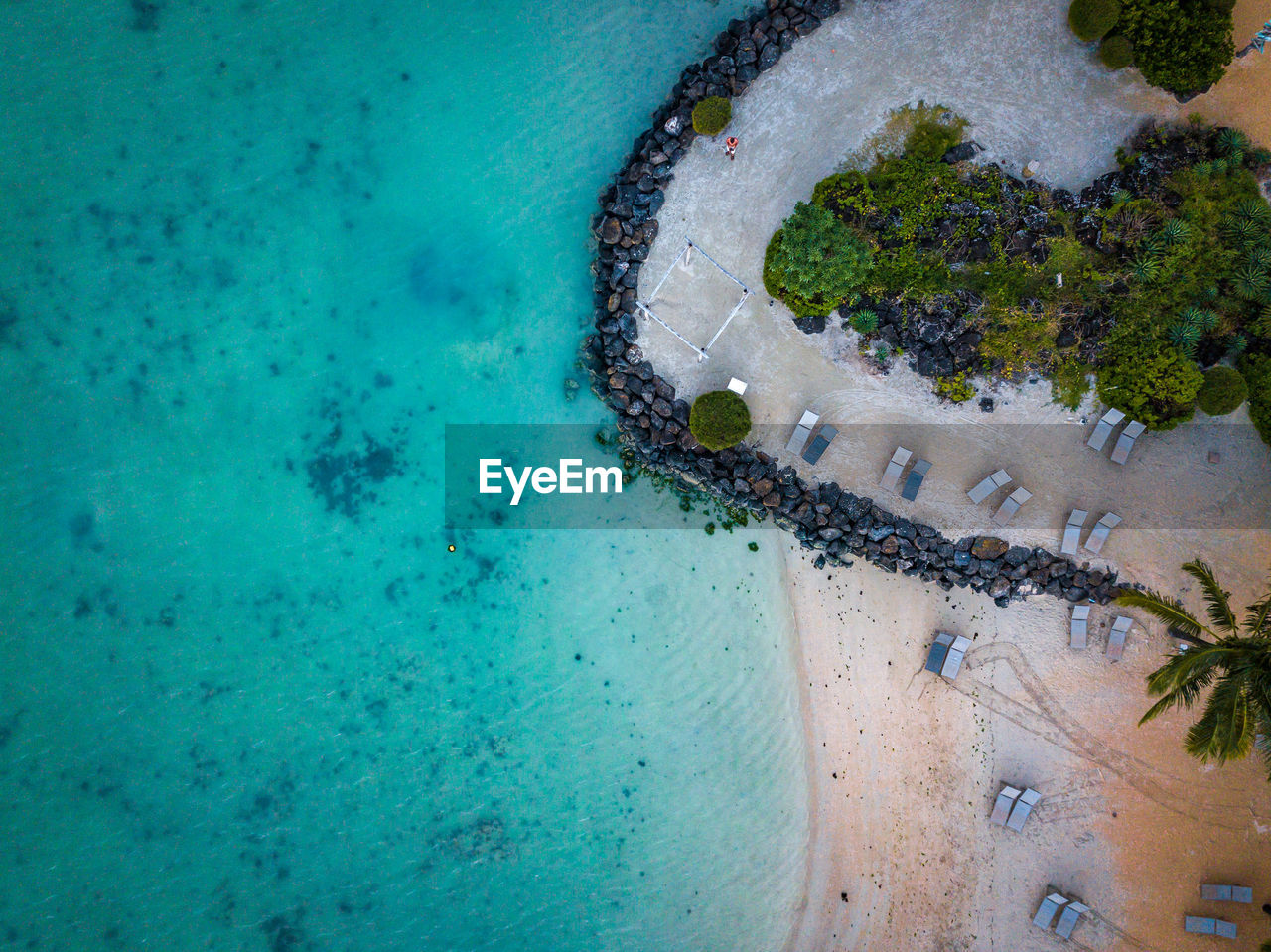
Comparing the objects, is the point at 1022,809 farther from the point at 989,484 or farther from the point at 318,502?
the point at 318,502

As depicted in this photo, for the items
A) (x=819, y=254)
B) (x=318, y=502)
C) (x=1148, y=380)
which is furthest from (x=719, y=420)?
(x=318, y=502)

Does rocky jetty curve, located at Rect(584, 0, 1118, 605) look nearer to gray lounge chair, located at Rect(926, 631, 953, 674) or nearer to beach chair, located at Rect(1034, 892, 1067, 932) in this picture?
gray lounge chair, located at Rect(926, 631, 953, 674)

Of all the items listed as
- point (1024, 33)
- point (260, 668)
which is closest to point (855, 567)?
point (1024, 33)

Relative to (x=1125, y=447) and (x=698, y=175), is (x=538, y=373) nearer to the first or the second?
(x=698, y=175)

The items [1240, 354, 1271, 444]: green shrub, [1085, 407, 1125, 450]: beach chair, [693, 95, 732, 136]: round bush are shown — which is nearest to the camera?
[1240, 354, 1271, 444]: green shrub

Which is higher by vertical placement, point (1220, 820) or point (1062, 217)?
point (1062, 217)

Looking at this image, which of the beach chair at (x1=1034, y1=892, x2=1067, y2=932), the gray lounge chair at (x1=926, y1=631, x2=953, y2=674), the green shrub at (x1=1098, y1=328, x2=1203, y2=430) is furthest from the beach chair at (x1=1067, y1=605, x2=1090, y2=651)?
the beach chair at (x1=1034, y1=892, x2=1067, y2=932)
